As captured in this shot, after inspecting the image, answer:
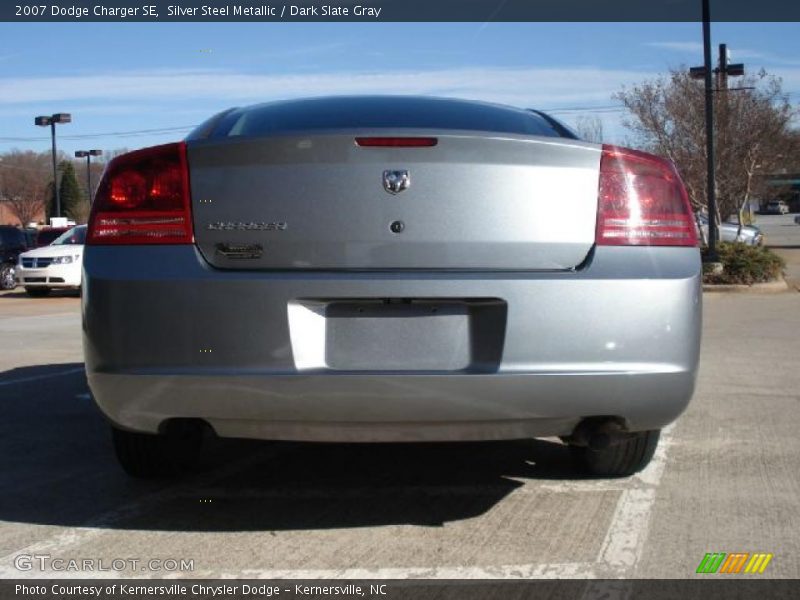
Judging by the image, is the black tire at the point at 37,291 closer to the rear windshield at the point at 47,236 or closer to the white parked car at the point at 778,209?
the rear windshield at the point at 47,236

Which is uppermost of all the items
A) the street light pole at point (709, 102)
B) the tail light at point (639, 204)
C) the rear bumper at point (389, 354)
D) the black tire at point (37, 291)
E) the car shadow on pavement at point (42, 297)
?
the street light pole at point (709, 102)

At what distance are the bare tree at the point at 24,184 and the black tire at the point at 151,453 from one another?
247ft

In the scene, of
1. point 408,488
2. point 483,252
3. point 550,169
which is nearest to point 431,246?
point 483,252

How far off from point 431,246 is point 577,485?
160cm

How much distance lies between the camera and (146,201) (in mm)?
3531

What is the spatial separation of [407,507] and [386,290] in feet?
3.85

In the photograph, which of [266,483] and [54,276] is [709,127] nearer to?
[54,276]

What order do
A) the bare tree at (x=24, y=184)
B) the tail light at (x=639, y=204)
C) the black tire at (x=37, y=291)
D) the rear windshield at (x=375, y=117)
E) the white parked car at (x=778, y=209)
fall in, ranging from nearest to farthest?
the tail light at (x=639, y=204), the rear windshield at (x=375, y=117), the black tire at (x=37, y=291), the bare tree at (x=24, y=184), the white parked car at (x=778, y=209)

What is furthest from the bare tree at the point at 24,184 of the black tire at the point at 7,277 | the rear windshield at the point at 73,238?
the rear windshield at the point at 73,238

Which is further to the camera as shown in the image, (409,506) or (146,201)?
(409,506)

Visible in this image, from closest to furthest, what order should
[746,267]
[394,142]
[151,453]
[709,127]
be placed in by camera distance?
[394,142], [151,453], [746,267], [709,127]

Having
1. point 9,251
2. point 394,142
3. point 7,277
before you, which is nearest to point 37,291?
point 7,277

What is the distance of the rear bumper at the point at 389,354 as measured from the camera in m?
3.33

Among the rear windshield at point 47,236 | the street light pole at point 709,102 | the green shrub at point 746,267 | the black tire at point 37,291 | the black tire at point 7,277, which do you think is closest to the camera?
the green shrub at point 746,267
